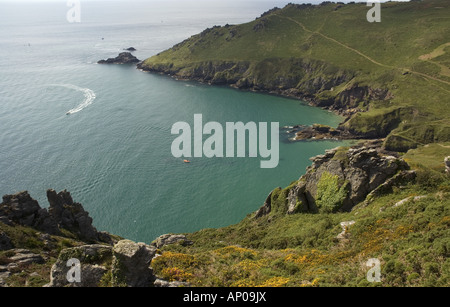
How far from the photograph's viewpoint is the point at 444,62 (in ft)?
486

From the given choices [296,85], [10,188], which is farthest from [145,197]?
[296,85]

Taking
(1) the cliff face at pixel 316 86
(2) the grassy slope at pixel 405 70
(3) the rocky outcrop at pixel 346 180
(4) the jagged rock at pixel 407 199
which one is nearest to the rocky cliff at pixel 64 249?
(3) the rocky outcrop at pixel 346 180

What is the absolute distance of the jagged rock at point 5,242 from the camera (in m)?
36.8

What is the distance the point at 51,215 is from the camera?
5112 centimetres

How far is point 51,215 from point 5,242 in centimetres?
1398

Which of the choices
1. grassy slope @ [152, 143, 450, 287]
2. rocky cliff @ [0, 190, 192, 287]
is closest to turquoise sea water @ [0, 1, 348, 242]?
rocky cliff @ [0, 190, 192, 287]

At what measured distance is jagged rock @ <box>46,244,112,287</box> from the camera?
23.7 m

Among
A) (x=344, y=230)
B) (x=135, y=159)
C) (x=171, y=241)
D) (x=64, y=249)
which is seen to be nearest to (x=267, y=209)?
(x=171, y=241)

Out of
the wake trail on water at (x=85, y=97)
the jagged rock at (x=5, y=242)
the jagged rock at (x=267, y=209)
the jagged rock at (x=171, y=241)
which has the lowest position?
the jagged rock at (x=171, y=241)

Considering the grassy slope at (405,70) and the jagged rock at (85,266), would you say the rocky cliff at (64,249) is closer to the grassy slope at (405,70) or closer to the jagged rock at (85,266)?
the jagged rock at (85,266)

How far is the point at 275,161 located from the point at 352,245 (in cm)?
7269

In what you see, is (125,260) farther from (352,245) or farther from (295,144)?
(295,144)

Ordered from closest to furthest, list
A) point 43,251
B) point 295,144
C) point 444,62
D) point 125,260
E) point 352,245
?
1. point 125,260
2. point 352,245
3. point 43,251
4. point 295,144
5. point 444,62

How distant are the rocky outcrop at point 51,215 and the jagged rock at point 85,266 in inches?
1080
